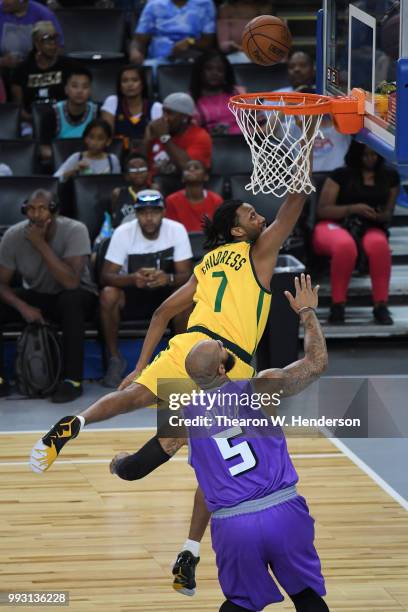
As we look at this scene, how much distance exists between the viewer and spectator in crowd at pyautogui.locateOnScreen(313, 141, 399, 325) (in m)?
9.00

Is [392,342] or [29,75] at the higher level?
[29,75]

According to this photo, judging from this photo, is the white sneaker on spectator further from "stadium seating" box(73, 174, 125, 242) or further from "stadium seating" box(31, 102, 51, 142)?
"stadium seating" box(31, 102, 51, 142)

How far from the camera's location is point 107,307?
8406 millimetres

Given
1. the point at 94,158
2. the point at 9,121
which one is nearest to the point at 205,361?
the point at 94,158

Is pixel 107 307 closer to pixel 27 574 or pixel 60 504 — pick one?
pixel 60 504

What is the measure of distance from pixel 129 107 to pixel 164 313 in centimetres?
501

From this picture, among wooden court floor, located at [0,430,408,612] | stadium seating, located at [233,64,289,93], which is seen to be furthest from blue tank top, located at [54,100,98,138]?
wooden court floor, located at [0,430,408,612]

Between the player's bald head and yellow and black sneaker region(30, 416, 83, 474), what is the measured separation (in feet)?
3.97

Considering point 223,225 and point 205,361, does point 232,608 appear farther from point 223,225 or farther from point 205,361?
point 223,225

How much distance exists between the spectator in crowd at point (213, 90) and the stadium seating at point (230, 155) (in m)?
0.29

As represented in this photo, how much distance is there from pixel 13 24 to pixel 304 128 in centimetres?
658

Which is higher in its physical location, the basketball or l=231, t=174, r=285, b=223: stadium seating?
the basketball

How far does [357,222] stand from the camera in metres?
9.27

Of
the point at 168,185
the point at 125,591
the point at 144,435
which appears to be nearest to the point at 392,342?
the point at 168,185
